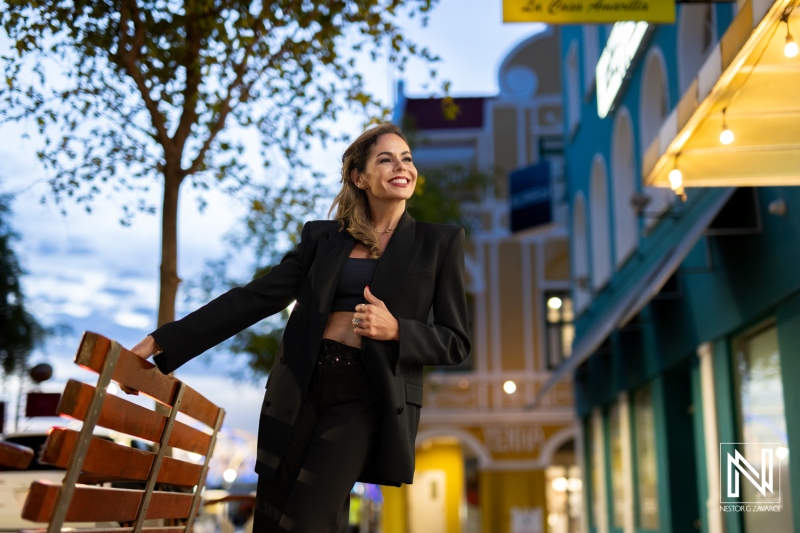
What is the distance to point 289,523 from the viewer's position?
3363 mm

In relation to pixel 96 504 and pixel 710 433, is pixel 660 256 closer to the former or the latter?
pixel 710 433

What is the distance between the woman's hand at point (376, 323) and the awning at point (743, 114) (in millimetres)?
2679

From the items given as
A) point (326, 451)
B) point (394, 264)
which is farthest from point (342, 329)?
point (326, 451)

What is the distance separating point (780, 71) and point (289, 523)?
13.5ft

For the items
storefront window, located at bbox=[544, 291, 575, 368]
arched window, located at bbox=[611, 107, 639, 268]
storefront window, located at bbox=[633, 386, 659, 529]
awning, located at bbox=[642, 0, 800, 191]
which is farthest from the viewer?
storefront window, located at bbox=[544, 291, 575, 368]

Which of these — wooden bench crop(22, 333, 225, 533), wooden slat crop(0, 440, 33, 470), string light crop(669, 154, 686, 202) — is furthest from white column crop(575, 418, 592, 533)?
wooden slat crop(0, 440, 33, 470)

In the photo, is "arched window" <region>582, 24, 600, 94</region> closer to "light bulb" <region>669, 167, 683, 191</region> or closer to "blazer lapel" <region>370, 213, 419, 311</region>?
"light bulb" <region>669, 167, 683, 191</region>

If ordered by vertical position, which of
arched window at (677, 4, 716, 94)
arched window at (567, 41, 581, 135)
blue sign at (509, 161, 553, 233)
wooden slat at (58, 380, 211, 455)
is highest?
arched window at (567, 41, 581, 135)

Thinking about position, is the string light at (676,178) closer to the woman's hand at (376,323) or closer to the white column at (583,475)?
the woman's hand at (376,323)

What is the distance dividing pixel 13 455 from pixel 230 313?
1.16 meters

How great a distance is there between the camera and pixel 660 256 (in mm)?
12945

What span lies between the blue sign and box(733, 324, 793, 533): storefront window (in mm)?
13645

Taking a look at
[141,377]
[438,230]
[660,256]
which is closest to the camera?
[141,377]

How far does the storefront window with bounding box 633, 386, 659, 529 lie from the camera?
14570 millimetres
